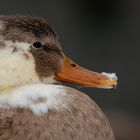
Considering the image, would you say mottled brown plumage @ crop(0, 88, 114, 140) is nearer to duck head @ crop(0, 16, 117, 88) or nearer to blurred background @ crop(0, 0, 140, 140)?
duck head @ crop(0, 16, 117, 88)

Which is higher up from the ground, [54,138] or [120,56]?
[54,138]

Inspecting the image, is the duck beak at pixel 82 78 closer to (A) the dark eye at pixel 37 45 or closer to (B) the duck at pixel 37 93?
(B) the duck at pixel 37 93

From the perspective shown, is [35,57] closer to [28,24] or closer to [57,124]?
[28,24]

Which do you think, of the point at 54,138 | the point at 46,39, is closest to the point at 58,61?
the point at 46,39

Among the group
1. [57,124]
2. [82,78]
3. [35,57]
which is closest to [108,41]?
[82,78]

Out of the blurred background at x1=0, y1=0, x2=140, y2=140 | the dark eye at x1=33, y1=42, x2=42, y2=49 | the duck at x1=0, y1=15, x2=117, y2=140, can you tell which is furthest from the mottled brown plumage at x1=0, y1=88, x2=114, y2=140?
the blurred background at x1=0, y1=0, x2=140, y2=140

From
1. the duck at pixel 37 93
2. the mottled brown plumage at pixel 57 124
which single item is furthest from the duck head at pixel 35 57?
the mottled brown plumage at pixel 57 124

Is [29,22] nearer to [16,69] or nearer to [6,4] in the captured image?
[16,69]
